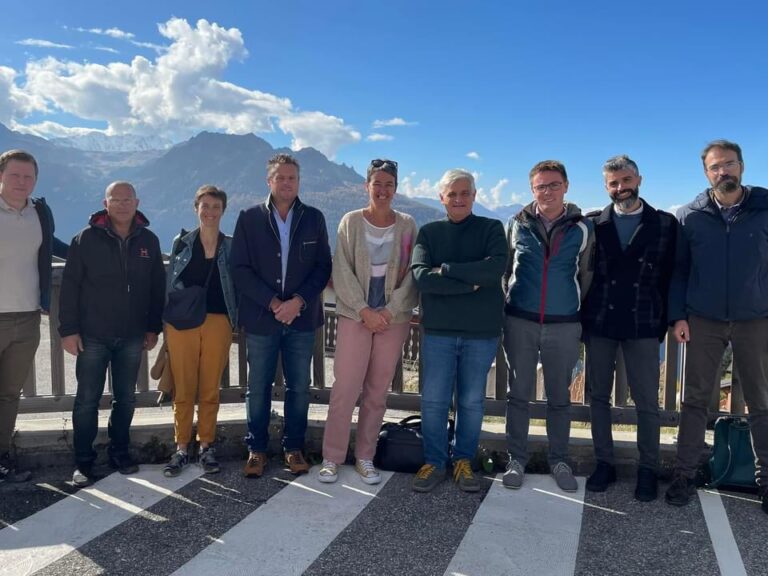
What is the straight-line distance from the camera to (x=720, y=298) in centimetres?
388

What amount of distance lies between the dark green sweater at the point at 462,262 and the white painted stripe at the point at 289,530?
1.26 m

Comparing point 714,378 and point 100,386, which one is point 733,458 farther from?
point 100,386

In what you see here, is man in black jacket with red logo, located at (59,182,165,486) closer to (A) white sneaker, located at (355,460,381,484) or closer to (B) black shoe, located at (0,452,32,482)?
(B) black shoe, located at (0,452,32,482)

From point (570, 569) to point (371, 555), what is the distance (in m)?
1.04

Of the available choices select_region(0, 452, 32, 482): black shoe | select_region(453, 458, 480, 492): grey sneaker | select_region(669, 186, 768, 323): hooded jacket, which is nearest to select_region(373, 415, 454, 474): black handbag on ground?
select_region(453, 458, 480, 492): grey sneaker

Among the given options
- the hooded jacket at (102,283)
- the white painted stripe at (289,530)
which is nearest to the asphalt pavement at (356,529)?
the white painted stripe at (289,530)

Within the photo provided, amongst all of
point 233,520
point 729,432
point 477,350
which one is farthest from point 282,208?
point 729,432

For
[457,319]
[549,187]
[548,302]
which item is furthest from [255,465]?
[549,187]

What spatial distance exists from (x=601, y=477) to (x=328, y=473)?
6.31ft

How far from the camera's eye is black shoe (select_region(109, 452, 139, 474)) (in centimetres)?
438

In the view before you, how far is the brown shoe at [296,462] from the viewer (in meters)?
4.43

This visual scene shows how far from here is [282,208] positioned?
4406 mm

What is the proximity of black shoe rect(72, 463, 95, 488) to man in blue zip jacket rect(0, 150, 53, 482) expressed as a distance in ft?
1.14

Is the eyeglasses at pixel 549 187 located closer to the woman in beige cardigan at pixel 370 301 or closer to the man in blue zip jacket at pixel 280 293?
the woman in beige cardigan at pixel 370 301
